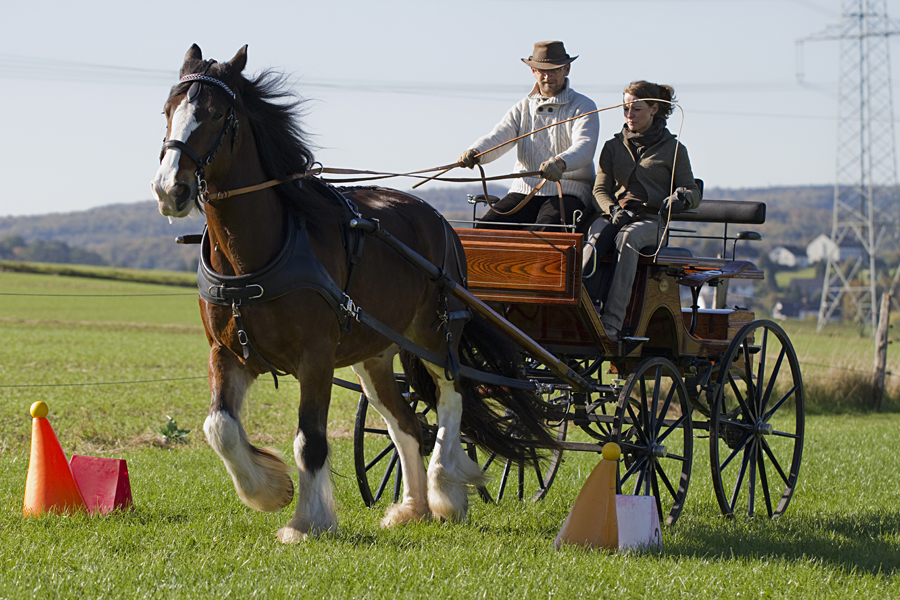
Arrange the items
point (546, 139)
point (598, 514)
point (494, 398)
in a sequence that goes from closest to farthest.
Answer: point (598, 514), point (494, 398), point (546, 139)

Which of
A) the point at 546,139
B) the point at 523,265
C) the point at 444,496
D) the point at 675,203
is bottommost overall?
the point at 444,496

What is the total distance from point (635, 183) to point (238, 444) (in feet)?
11.0

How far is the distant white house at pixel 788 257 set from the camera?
4409 inches

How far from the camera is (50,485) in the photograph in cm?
524

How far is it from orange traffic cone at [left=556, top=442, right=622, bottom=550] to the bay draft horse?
0.84 meters

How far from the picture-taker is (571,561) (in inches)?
184

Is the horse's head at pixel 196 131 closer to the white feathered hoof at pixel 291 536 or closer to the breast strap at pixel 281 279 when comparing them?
the breast strap at pixel 281 279

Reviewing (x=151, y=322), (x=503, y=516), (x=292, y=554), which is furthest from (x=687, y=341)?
(x=151, y=322)

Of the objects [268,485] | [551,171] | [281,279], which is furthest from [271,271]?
[551,171]

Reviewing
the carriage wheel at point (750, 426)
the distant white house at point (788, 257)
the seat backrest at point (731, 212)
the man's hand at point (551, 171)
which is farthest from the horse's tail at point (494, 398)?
the distant white house at point (788, 257)

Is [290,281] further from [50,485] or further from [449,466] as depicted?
[50,485]

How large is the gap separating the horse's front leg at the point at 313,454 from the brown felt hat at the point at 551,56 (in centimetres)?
278

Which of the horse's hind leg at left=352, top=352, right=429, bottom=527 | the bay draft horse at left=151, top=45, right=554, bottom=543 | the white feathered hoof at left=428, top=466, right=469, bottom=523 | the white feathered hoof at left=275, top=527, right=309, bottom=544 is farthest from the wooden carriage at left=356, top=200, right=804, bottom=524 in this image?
the white feathered hoof at left=275, top=527, right=309, bottom=544

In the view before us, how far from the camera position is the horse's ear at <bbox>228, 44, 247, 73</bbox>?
4.48m
